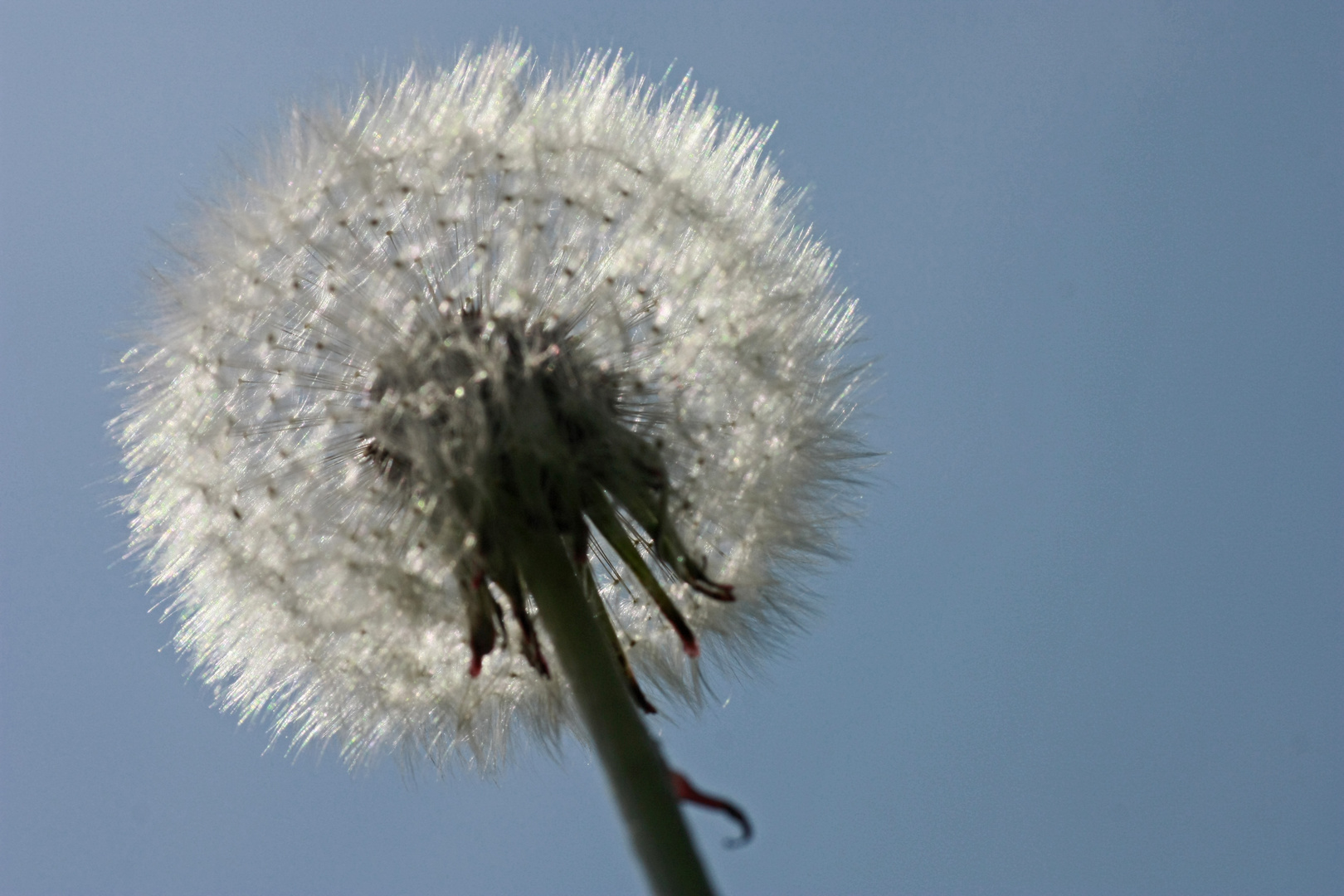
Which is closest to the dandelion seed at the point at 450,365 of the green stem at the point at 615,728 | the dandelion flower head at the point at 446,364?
the dandelion flower head at the point at 446,364

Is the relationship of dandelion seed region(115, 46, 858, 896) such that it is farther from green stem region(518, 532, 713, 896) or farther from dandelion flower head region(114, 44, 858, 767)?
green stem region(518, 532, 713, 896)

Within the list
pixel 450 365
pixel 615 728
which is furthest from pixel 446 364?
pixel 615 728

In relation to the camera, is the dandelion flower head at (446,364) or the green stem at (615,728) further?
the dandelion flower head at (446,364)

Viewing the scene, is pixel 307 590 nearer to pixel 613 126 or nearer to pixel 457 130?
pixel 457 130

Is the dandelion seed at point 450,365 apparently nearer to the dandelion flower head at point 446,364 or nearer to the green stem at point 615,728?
the dandelion flower head at point 446,364

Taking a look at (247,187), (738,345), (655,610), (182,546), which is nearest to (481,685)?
(655,610)

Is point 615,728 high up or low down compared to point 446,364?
down

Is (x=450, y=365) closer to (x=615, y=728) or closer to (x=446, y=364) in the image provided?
(x=446, y=364)
